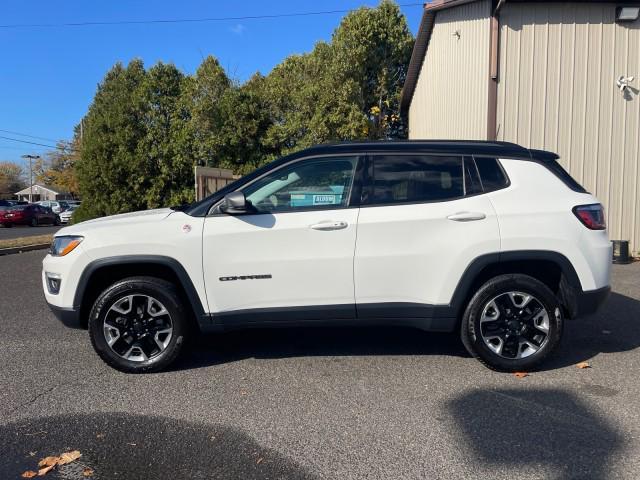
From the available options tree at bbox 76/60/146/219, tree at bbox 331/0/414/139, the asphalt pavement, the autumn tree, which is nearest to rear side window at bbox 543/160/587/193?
tree at bbox 331/0/414/139

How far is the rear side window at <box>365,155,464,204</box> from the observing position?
474 cm

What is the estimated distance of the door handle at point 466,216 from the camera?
4.64 m

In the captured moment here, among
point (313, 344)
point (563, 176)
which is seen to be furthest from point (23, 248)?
point (563, 176)

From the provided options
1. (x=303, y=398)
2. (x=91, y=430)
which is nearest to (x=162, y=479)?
(x=91, y=430)

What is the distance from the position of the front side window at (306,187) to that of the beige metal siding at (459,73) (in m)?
7.00

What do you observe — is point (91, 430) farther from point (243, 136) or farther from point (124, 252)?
point (243, 136)

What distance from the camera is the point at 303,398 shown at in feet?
14.0

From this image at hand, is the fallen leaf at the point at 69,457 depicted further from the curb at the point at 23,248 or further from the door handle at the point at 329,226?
the curb at the point at 23,248

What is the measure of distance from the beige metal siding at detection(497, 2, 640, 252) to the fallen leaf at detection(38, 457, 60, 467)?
9.48m

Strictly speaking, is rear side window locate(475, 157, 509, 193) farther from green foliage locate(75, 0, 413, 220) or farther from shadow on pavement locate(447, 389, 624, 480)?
green foliage locate(75, 0, 413, 220)

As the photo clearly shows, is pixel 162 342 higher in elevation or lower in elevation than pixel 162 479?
higher

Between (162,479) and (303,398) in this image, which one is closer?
(162,479)

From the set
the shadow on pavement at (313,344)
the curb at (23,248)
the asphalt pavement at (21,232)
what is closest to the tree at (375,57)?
the curb at (23,248)

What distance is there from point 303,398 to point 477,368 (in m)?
1.61
